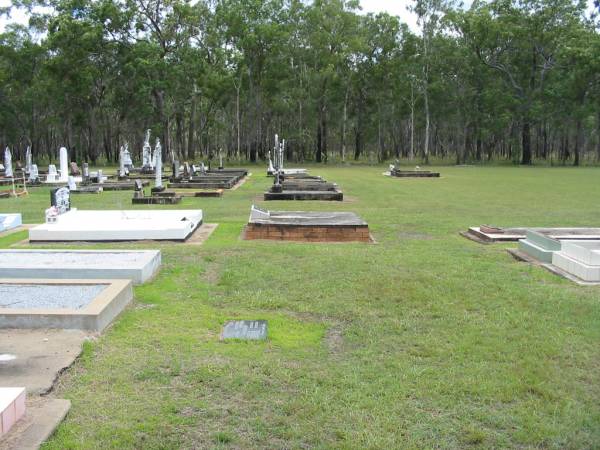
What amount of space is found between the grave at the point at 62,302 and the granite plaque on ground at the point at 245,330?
1069mm

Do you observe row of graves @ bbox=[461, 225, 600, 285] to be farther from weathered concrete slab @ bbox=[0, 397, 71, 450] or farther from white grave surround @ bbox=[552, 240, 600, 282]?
weathered concrete slab @ bbox=[0, 397, 71, 450]

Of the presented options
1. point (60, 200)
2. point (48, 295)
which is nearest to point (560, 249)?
point (48, 295)

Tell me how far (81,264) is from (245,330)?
9.43 ft

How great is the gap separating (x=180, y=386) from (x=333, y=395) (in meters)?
1.02

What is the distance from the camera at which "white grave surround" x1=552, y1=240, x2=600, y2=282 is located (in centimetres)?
708

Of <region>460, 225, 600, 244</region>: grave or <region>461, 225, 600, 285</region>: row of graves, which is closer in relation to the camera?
<region>461, 225, 600, 285</region>: row of graves

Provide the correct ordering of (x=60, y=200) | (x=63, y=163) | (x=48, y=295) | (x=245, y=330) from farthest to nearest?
(x=63, y=163) → (x=60, y=200) → (x=48, y=295) → (x=245, y=330)

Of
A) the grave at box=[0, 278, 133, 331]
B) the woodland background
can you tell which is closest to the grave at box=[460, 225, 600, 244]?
the grave at box=[0, 278, 133, 331]

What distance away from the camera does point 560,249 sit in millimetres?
8094

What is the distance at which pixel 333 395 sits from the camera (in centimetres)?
384

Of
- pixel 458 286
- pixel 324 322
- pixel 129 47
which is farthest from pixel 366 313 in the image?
pixel 129 47

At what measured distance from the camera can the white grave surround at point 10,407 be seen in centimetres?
317

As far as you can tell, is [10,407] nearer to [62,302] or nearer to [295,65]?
[62,302]

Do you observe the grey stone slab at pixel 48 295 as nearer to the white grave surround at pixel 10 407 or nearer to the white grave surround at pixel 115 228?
the white grave surround at pixel 10 407
